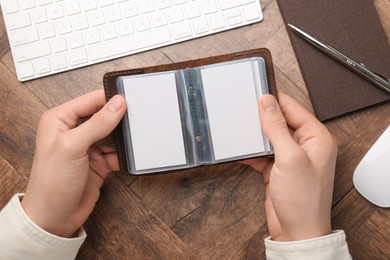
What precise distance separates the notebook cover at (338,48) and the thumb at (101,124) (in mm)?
284

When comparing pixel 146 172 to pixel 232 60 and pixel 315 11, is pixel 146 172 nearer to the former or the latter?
pixel 232 60

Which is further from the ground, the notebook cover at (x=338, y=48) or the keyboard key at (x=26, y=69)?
the keyboard key at (x=26, y=69)

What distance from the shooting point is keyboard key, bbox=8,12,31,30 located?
691 millimetres

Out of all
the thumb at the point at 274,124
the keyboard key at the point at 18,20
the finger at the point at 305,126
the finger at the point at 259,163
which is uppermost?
the keyboard key at the point at 18,20

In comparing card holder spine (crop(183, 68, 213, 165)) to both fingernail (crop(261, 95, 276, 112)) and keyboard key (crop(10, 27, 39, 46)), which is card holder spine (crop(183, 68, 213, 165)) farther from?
keyboard key (crop(10, 27, 39, 46))

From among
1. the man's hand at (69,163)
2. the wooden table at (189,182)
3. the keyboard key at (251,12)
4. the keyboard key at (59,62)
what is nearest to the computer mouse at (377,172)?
the wooden table at (189,182)

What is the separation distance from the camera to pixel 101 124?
0.62m

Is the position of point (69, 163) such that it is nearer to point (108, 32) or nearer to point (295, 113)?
point (108, 32)

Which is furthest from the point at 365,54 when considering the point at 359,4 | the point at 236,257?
the point at 236,257

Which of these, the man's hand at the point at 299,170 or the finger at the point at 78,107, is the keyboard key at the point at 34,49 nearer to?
the finger at the point at 78,107

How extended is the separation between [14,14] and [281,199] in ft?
1.56

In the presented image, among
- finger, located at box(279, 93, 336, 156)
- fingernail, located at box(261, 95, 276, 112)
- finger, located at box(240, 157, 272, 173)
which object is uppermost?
fingernail, located at box(261, 95, 276, 112)

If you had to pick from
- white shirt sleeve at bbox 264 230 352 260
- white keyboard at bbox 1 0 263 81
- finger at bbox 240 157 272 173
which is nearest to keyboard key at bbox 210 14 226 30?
white keyboard at bbox 1 0 263 81

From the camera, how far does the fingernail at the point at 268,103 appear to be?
0.62 metres
